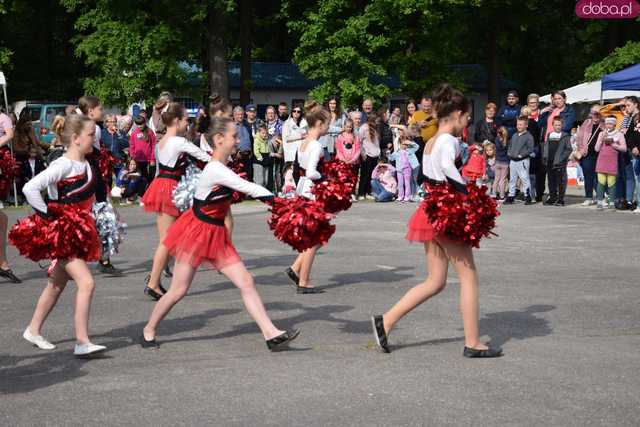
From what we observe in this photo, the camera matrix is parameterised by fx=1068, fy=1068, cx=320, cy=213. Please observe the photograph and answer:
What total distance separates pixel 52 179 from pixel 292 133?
589 inches

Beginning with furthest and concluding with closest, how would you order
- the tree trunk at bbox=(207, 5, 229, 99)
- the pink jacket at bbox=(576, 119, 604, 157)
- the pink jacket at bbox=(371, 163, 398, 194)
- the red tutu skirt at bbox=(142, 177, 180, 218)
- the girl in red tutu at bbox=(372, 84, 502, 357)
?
the tree trunk at bbox=(207, 5, 229, 99) → the pink jacket at bbox=(371, 163, 398, 194) → the pink jacket at bbox=(576, 119, 604, 157) → the red tutu skirt at bbox=(142, 177, 180, 218) → the girl in red tutu at bbox=(372, 84, 502, 357)

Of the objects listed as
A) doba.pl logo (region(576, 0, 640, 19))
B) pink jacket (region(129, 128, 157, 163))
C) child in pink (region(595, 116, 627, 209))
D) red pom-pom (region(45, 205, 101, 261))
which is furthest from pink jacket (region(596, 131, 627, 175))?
red pom-pom (region(45, 205, 101, 261))

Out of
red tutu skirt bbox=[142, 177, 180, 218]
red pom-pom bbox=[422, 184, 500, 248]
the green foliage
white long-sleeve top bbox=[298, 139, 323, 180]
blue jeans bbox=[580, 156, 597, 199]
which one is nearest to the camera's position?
red pom-pom bbox=[422, 184, 500, 248]

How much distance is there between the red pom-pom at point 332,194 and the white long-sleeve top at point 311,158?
1.68 ft

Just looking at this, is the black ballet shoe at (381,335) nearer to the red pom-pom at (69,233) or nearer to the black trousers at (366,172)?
the red pom-pom at (69,233)

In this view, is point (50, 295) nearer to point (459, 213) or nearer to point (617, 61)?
point (459, 213)

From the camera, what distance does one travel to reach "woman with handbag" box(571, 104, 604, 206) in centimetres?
2061

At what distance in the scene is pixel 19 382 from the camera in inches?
283

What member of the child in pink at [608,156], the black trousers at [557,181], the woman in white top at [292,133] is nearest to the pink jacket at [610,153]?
the child in pink at [608,156]

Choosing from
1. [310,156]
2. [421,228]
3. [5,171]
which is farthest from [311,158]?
[5,171]

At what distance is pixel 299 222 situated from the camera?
313 inches

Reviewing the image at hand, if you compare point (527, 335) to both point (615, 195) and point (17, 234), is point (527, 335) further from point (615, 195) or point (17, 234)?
point (615, 195)

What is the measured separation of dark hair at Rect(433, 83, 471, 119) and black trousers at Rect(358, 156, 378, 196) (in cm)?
1494

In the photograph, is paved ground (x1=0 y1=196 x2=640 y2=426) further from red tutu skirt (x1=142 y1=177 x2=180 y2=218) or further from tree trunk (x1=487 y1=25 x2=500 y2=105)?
tree trunk (x1=487 y1=25 x2=500 y2=105)
